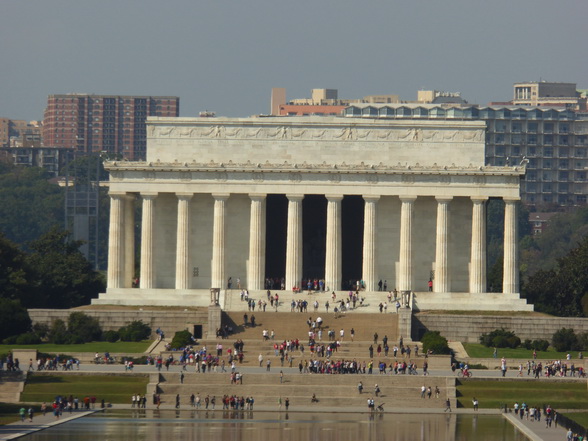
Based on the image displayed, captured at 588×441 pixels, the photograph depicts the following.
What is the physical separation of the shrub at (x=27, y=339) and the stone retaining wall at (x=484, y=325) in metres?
27.4

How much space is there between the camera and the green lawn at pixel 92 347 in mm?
129163

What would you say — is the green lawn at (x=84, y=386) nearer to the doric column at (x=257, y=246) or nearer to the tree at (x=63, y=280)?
the doric column at (x=257, y=246)

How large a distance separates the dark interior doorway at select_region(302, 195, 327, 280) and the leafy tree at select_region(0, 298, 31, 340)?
25.0 m

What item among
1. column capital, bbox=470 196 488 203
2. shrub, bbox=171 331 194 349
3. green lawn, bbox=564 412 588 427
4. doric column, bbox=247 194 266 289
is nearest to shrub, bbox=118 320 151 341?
shrub, bbox=171 331 194 349

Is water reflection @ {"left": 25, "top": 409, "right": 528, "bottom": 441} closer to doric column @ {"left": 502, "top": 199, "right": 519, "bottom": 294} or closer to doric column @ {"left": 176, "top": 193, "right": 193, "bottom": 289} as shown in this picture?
doric column @ {"left": 176, "top": 193, "right": 193, "bottom": 289}

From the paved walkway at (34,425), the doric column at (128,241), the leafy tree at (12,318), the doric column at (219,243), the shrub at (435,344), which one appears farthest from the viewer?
the doric column at (128,241)

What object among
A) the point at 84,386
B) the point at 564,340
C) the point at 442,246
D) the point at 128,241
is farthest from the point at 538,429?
the point at 128,241

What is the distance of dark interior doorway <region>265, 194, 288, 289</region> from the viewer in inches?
5896

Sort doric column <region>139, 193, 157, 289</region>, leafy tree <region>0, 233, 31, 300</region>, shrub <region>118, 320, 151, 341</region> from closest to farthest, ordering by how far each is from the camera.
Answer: shrub <region>118, 320, 151, 341</region>, leafy tree <region>0, 233, 31, 300</region>, doric column <region>139, 193, 157, 289</region>

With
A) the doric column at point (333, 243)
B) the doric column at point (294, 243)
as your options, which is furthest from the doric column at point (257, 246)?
the doric column at point (333, 243)

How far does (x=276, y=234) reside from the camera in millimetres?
150000

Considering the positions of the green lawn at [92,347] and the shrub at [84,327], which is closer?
the green lawn at [92,347]

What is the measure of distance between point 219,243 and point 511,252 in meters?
22.8

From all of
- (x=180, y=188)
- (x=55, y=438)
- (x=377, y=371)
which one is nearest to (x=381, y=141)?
(x=180, y=188)
